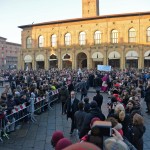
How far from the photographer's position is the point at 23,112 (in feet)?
39.2

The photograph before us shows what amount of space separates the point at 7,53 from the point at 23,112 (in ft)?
299

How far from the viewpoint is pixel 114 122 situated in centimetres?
533

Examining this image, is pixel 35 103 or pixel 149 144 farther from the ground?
pixel 35 103

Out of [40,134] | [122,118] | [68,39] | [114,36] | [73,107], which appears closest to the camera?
[122,118]

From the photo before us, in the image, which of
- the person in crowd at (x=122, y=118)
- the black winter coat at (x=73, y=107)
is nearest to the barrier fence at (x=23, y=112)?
the black winter coat at (x=73, y=107)

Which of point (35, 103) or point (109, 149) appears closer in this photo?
point (109, 149)

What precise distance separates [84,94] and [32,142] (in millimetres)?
8900

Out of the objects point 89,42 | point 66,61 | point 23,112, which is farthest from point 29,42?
point 23,112

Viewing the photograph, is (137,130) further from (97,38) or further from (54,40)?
(54,40)

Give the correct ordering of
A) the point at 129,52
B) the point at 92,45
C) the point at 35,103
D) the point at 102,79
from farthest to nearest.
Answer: the point at 92,45, the point at 129,52, the point at 102,79, the point at 35,103

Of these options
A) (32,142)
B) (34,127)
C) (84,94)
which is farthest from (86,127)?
(84,94)

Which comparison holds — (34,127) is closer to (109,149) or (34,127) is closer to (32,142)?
(32,142)

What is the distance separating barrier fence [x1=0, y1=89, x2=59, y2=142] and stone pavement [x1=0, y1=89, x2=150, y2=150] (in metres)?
0.35

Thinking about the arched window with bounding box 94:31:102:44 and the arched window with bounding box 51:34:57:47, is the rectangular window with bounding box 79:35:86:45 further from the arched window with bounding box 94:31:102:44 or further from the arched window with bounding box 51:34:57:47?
the arched window with bounding box 51:34:57:47
